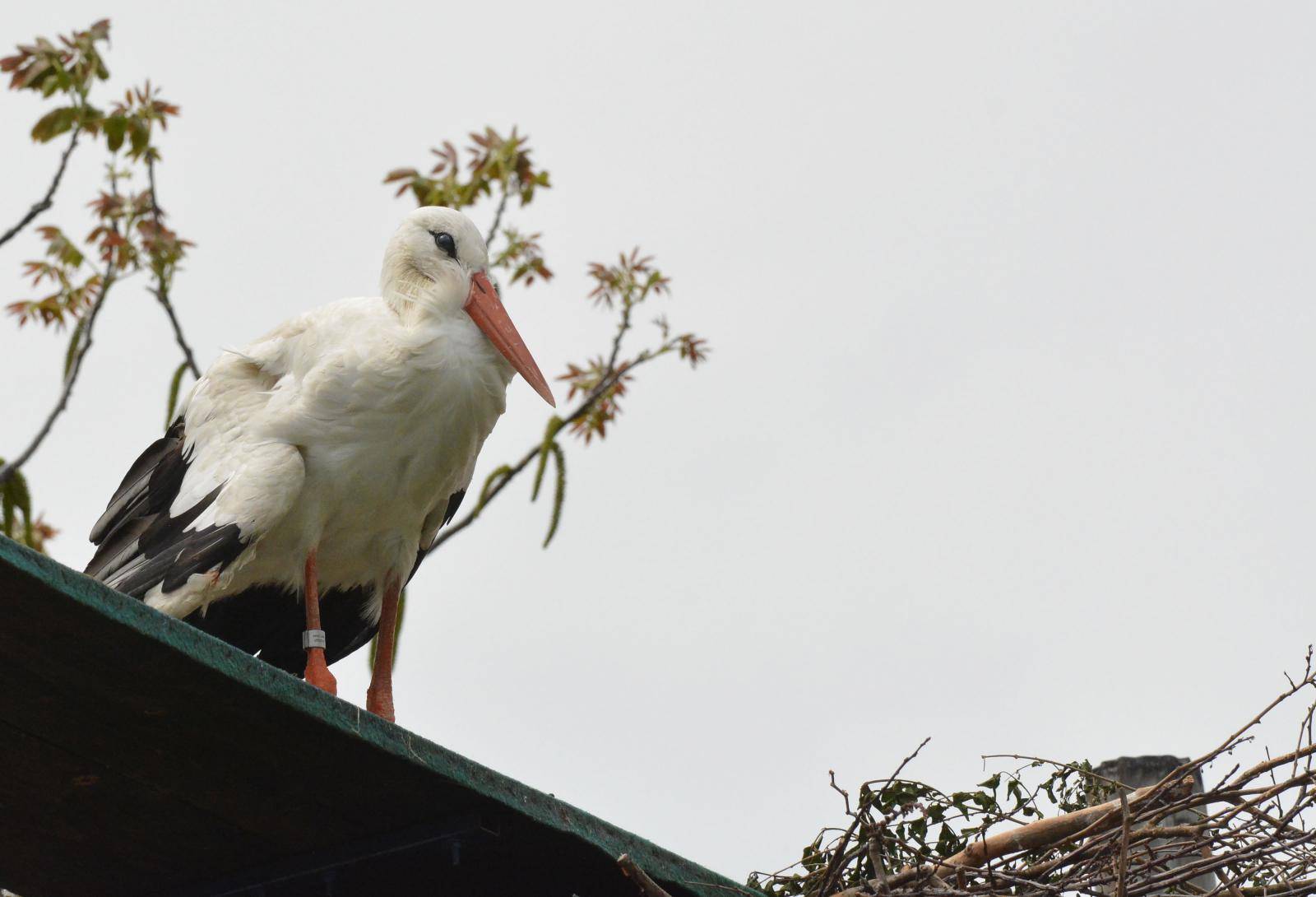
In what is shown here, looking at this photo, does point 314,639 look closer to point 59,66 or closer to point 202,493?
point 202,493

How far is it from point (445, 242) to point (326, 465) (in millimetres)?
990

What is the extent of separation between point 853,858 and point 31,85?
16.2 feet

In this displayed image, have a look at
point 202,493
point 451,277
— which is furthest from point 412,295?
point 202,493

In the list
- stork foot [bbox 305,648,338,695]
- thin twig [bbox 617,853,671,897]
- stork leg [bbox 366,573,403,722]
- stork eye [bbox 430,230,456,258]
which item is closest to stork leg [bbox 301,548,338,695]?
stork foot [bbox 305,648,338,695]

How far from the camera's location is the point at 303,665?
5910 mm

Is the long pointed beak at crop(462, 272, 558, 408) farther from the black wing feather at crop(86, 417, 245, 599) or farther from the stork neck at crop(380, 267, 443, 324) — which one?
the black wing feather at crop(86, 417, 245, 599)

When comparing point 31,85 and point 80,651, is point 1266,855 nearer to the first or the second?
point 80,651

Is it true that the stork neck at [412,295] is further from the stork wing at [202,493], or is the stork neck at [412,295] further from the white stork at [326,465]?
the stork wing at [202,493]

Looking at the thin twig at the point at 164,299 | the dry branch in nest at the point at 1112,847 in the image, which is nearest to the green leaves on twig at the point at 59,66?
the thin twig at the point at 164,299

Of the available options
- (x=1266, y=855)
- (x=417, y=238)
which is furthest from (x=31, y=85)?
(x=1266, y=855)

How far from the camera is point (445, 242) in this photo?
19.1 ft

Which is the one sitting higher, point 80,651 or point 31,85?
point 31,85

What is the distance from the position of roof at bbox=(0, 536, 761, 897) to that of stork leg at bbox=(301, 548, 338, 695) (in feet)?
4.01

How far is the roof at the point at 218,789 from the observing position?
3094 mm
